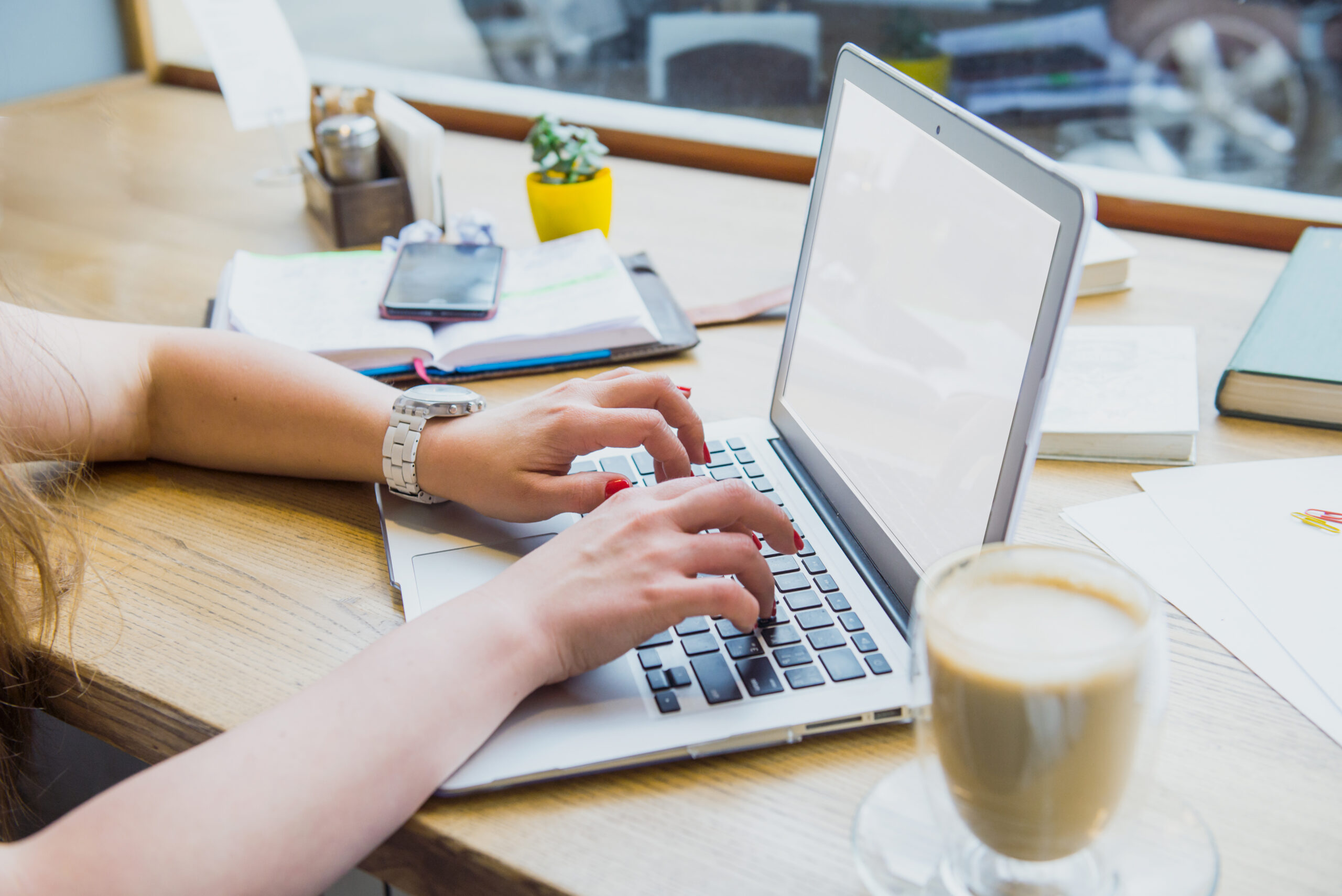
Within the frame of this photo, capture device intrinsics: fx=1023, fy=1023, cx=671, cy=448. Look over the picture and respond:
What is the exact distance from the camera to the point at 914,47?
1559mm

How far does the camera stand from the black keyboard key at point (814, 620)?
57cm

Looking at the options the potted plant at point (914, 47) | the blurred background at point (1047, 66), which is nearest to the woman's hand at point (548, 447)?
the blurred background at point (1047, 66)

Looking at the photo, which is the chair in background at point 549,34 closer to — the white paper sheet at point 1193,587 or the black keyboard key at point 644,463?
the black keyboard key at point 644,463

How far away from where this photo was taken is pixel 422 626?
0.53 m

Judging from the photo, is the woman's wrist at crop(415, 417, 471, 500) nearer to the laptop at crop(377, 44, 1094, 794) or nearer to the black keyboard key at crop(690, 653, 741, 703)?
the laptop at crop(377, 44, 1094, 794)

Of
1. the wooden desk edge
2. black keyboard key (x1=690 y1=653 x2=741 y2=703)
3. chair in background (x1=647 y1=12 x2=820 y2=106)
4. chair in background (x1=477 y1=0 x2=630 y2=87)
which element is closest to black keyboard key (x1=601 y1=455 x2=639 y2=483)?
black keyboard key (x1=690 y1=653 x2=741 y2=703)

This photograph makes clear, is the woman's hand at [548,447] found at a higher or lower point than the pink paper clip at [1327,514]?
higher

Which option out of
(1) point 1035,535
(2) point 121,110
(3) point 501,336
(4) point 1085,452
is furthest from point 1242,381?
(2) point 121,110

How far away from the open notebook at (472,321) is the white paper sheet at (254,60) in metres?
0.39

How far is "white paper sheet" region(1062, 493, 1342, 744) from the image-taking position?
0.54 metres

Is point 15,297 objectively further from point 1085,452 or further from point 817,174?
point 1085,452

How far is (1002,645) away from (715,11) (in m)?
1.50

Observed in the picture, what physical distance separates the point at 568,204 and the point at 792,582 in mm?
633

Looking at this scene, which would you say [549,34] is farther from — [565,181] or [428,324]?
[428,324]
